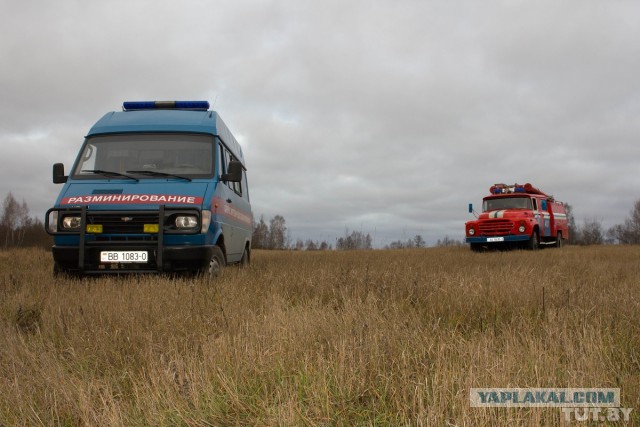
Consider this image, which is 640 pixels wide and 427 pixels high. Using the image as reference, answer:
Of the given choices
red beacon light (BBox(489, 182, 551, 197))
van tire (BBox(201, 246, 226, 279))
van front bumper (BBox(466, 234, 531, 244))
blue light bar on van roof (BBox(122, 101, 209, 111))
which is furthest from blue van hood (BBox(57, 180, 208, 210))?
red beacon light (BBox(489, 182, 551, 197))

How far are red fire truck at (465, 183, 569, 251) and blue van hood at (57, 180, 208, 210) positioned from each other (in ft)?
41.8

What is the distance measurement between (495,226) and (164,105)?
12795 millimetres

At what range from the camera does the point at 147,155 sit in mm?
6750

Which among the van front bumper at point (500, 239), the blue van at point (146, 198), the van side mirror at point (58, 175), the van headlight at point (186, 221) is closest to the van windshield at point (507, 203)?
the van front bumper at point (500, 239)

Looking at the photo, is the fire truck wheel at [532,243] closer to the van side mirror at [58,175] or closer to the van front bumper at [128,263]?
the van front bumper at [128,263]

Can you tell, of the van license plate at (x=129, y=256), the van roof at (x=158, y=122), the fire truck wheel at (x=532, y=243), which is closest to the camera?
the van license plate at (x=129, y=256)

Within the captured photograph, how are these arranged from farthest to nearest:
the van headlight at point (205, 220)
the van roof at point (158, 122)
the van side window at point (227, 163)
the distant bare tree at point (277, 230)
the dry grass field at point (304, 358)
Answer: the distant bare tree at point (277, 230) → the van side window at point (227, 163) → the van roof at point (158, 122) → the van headlight at point (205, 220) → the dry grass field at point (304, 358)

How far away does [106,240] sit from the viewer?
5.94 m

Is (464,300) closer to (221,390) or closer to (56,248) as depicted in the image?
(221,390)

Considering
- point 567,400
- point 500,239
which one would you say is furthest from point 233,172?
point 500,239

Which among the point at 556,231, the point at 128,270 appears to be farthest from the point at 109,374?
the point at 556,231

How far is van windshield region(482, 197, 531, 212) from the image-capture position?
17.1 meters

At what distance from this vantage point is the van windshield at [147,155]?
21.9 feet

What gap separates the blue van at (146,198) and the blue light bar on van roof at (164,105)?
0.55m
